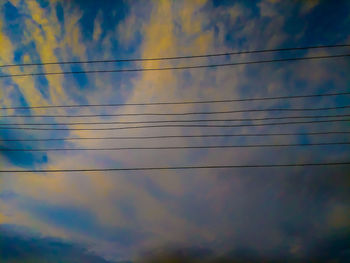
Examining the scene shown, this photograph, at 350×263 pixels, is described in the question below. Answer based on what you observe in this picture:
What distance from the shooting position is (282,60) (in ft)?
24.8

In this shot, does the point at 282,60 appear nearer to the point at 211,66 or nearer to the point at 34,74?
the point at 211,66

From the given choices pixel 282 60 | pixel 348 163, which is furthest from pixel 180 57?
pixel 348 163

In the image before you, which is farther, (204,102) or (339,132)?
(204,102)

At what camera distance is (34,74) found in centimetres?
833

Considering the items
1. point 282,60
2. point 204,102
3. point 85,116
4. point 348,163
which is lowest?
point 348,163

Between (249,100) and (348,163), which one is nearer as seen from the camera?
(348,163)

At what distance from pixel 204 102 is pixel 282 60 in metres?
3.42

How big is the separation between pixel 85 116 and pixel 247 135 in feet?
23.0

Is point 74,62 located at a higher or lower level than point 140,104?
higher

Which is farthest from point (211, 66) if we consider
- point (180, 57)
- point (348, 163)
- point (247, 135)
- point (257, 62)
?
point (348, 163)

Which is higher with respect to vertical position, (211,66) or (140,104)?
(211,66)

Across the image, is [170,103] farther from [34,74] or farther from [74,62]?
[34,74]

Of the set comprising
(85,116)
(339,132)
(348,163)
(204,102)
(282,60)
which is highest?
(282,60)

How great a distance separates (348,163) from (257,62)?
5.26 metres
